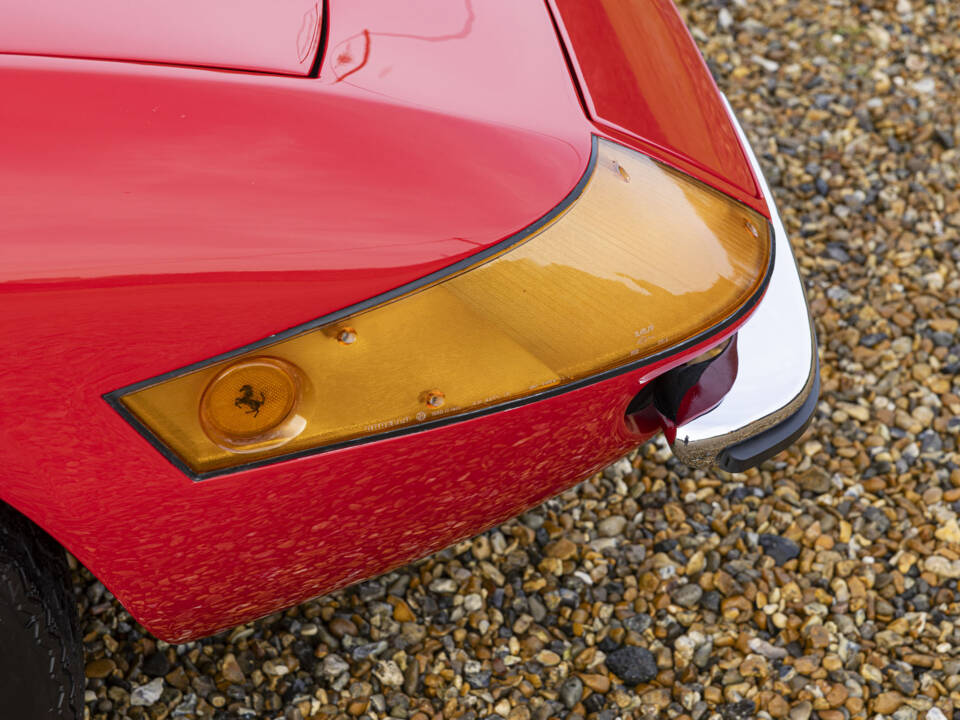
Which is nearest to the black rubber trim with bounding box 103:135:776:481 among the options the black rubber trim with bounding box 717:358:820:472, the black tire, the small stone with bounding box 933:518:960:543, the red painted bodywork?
the red painted bodywork

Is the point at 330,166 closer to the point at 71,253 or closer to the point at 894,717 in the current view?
the point at 71,253

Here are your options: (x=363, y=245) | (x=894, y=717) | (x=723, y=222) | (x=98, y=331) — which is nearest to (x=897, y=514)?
(x=894, y=717)

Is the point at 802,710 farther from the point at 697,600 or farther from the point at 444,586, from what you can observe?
the point at 444,586

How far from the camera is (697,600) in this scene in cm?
237

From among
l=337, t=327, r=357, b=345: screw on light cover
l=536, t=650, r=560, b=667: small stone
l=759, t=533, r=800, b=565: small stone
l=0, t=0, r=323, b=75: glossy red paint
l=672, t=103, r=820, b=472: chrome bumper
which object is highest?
l=0, t=0, r=323, b=75: glossy red paint

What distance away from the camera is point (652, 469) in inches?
103

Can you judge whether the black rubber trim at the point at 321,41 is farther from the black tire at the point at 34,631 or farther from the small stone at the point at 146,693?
the small stone at the point at 146,693

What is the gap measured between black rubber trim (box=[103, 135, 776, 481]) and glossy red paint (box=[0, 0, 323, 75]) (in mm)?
414

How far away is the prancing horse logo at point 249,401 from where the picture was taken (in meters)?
1.37

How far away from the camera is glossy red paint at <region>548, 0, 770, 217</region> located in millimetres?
1765

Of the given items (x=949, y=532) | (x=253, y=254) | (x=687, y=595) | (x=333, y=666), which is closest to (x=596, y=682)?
(x=687, y=595)

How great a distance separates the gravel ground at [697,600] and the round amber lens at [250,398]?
0.94 metres

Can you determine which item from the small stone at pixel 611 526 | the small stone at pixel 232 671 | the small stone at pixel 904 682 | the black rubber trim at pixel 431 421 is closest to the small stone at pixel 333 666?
the small stone at pixel 232 671

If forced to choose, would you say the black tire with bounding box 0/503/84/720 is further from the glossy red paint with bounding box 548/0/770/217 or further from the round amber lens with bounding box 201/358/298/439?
the glossy red paint with bounding box 548/0/770/217
